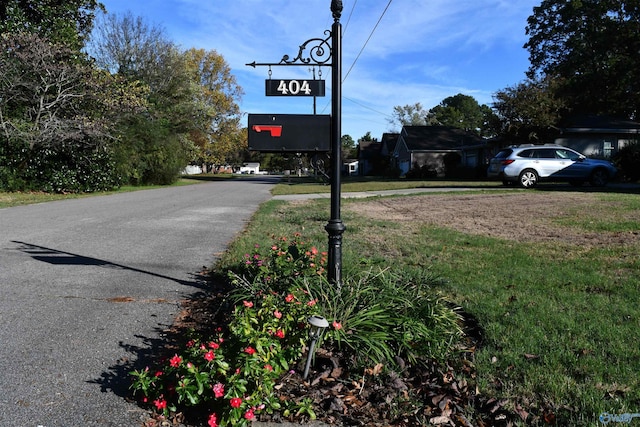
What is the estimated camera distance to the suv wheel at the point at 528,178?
20234 mm

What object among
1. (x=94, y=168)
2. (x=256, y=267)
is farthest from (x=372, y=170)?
(x=256, y=267)

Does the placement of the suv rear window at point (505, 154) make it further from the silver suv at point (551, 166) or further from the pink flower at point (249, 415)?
the pink flower at point (249, 415)

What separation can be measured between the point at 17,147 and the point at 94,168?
3.49 metres

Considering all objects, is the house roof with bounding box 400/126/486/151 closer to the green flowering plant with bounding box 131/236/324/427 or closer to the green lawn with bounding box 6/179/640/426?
the green lawn with bounding box 6/179/640/426

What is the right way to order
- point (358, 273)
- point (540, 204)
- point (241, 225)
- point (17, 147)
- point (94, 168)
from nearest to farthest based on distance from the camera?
point (358, 273) < point (241, 225) < point (540, 204) < point (17, 147) < point (94, 168)

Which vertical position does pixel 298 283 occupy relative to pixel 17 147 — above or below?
below

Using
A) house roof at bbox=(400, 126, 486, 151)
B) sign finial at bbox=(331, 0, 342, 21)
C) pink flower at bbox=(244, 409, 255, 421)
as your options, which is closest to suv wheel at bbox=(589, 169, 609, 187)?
sign finial at bbox=(331, 0, 342, 21)

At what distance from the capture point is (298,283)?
420cm

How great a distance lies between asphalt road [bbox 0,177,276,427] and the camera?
289 centimetres

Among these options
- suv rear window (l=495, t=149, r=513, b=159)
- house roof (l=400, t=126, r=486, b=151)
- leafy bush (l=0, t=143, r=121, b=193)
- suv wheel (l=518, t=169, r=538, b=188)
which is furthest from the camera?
house roof (l=400, t=126, r=486, b=151)

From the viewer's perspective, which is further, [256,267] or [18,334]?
[256,267]

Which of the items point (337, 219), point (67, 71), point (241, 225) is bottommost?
A: point (241, 225)

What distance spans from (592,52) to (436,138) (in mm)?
14288

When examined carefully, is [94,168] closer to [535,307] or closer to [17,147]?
[17,147]
